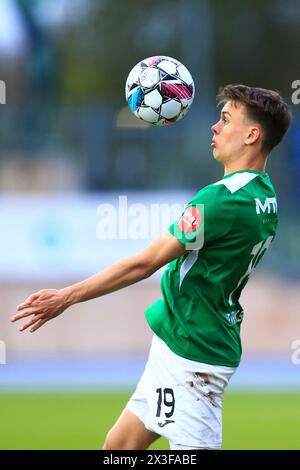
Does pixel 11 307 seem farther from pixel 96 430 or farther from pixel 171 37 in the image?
pixel 171 37

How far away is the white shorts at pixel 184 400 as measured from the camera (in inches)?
201

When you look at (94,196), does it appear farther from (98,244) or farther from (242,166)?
(242,166)

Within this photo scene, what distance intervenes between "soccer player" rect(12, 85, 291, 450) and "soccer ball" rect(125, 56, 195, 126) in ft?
1.10

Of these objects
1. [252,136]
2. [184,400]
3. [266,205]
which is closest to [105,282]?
[184,400]

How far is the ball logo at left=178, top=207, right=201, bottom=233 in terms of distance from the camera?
503 centimetres

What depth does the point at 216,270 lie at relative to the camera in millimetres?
5234

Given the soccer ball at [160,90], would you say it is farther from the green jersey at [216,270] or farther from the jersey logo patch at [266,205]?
the jersey logo patch at [266,205]

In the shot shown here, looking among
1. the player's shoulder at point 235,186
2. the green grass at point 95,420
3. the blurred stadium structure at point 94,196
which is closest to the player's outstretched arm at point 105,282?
the player's shoulder at point 235,186

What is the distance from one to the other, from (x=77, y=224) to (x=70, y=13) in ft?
46.9

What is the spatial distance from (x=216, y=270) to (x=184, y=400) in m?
0.72

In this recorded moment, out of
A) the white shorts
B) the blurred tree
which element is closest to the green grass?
the white shorts

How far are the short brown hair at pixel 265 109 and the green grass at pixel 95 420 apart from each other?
3608 millimetres

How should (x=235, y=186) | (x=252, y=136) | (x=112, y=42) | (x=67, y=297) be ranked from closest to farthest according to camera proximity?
(x=67, y=297), (x=235, y=186), (x=252, y=136), (x=112, y=42)

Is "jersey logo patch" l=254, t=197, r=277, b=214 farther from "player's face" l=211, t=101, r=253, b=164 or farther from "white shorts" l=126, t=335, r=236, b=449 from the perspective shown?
"white shorts" l=126, t=335, r=236, b=449
